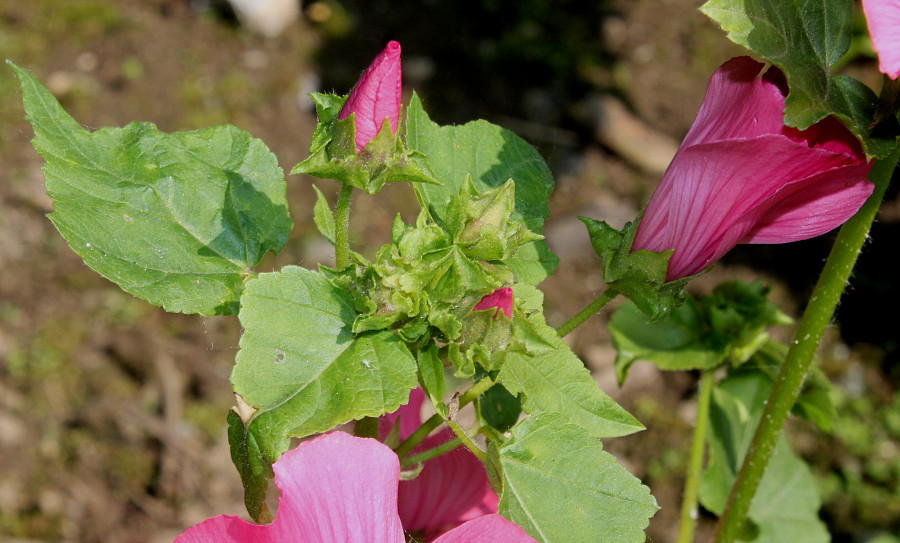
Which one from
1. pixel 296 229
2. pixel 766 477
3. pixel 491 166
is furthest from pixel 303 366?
pixel 296 229

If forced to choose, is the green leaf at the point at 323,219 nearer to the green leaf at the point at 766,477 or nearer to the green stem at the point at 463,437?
the green stem at the point at 463,437

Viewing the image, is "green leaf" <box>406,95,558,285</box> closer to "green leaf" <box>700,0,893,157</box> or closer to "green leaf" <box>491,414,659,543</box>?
"green leaf" <box>491,414,659,543</box>

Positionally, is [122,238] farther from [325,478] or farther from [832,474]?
[832,474]

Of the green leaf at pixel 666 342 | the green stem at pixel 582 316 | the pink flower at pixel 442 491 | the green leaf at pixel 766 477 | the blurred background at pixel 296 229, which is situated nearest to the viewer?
the green stem at pixel 582 316

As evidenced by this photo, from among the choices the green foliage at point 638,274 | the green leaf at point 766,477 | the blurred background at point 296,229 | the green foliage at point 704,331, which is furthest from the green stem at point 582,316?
the blurred background at point 296,229

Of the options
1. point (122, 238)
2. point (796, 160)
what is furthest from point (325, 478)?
point (796, 160)

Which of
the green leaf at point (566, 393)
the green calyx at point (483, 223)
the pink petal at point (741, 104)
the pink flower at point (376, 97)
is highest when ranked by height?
the pink petal at point (741, 104)

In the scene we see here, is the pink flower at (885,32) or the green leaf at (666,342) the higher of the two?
the pink flower at (885,32)
